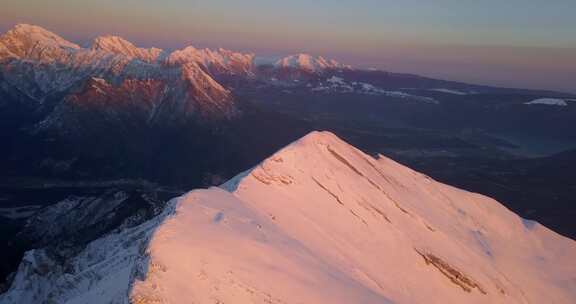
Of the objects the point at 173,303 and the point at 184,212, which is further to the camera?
the point at 184,212

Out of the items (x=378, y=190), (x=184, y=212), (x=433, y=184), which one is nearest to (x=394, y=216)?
(x=378, y=190)

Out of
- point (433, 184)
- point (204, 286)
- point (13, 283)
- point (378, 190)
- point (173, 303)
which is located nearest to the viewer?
point (173, 303)

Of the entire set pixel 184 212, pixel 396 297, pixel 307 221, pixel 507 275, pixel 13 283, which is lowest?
pixel 13 283

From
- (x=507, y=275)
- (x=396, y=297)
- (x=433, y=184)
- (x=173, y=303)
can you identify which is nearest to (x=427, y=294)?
(x=396, y=297)

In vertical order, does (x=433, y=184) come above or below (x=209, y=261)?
below

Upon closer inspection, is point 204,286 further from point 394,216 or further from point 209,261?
point 394,216

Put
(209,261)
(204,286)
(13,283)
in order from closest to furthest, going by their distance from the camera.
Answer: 1. (204,286)
2. (209,261)
3. (13,283)
